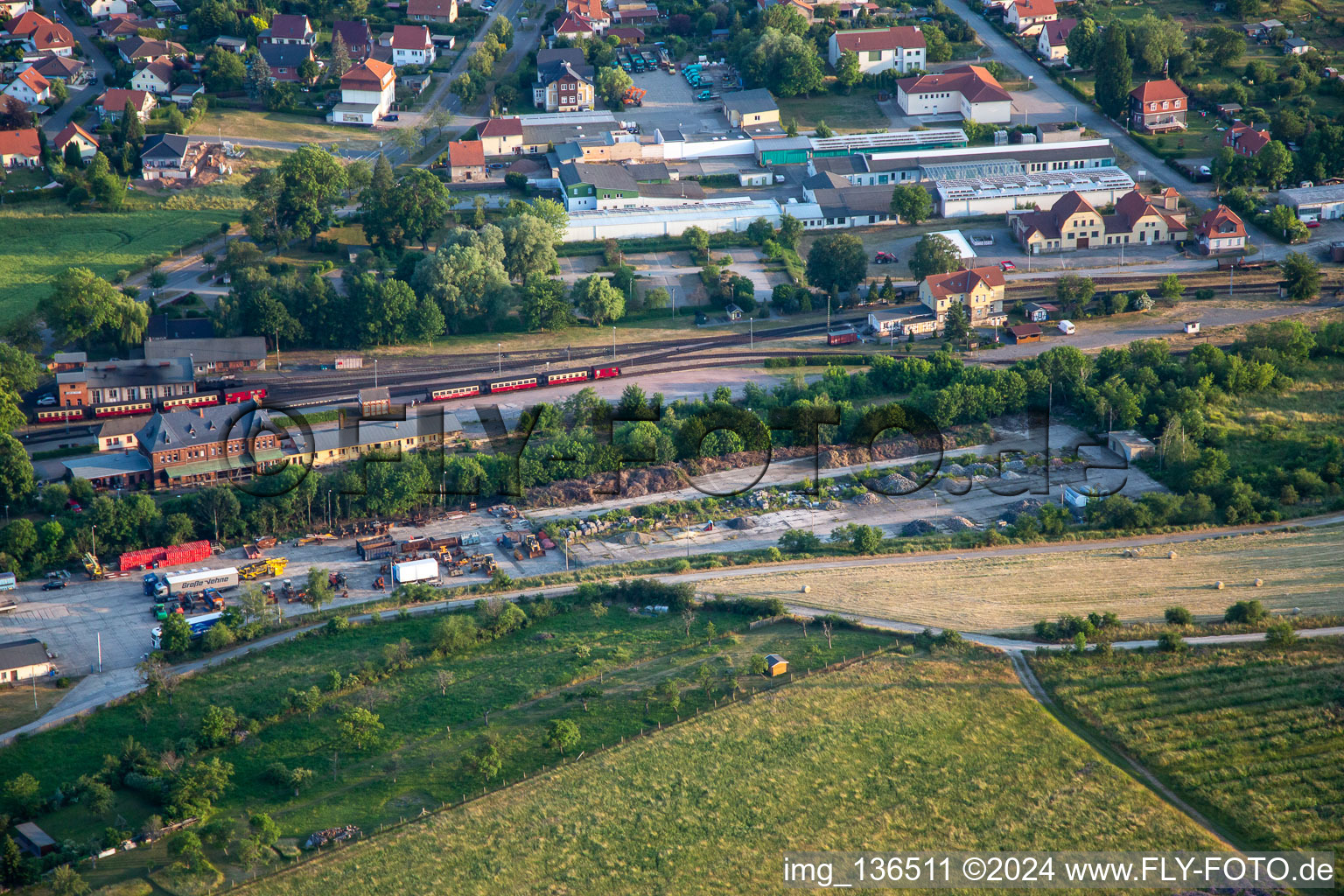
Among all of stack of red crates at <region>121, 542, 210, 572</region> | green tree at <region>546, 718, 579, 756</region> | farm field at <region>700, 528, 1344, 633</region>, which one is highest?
stack of red crates at <region>121, 542, 210, 572</region>

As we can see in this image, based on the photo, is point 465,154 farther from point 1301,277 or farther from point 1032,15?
point 1301,277

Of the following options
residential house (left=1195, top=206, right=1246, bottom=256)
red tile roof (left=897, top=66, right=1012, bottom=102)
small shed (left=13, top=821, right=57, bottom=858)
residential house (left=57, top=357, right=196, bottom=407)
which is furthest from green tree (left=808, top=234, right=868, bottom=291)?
small shed (left=13, top=821, right=57, bottom=858)

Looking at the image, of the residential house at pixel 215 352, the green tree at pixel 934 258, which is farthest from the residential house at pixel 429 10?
the green tree at pixel 934 258

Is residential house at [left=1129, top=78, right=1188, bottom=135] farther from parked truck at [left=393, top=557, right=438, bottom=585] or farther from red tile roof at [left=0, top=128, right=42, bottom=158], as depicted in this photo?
red tile roof at [left=0, top=128, right=42, bottom=158]

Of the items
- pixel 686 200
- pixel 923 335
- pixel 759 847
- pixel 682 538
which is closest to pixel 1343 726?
pixel 759 847

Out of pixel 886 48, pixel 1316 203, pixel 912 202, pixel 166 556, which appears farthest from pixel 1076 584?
pixel 886 48

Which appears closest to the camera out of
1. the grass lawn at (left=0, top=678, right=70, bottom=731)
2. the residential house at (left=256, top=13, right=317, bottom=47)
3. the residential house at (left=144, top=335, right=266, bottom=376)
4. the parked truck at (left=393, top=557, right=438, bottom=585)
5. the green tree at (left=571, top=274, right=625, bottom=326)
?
the grass lawn at (left=0, top=678, right=70, bottom=731)

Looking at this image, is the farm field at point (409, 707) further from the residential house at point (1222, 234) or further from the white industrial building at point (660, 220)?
the residential house at point (1222, 234)
